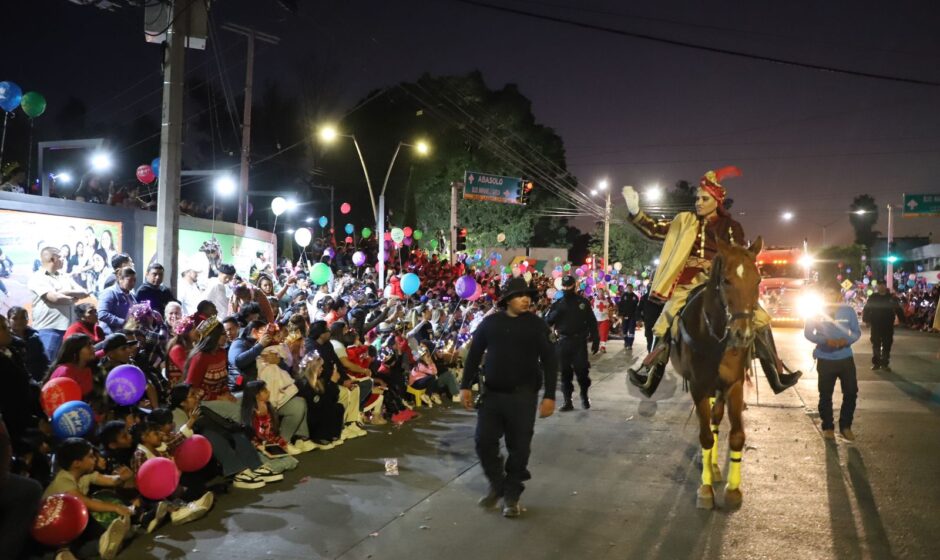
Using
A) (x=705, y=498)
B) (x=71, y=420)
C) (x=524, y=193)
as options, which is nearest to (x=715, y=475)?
(x=705, y=498)

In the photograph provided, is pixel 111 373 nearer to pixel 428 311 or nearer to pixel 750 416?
pixel 428 311

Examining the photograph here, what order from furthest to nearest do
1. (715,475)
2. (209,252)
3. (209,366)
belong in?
(209,252) < (209,366) < (715,475)

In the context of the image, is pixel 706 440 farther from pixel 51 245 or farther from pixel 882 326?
pixel 882 326

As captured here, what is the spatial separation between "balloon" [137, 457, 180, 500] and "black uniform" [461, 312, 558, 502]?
2568 millimetres

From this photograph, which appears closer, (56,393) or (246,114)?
(56,393)

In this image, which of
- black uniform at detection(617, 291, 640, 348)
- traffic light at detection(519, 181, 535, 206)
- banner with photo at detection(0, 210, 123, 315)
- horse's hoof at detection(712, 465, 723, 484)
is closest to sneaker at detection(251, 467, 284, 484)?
horse's hoof at detection(712, 465, 723, 484)

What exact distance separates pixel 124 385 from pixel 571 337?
710 cm

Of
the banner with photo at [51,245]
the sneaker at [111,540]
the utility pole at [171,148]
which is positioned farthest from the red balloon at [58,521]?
the banner with photo at [51,245]

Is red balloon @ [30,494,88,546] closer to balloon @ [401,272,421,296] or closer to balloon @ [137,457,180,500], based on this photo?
balloon @ [137,457,180,500]

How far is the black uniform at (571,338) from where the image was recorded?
11.7 m

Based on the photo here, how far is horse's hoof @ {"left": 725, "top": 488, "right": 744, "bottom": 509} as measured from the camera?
6355mm

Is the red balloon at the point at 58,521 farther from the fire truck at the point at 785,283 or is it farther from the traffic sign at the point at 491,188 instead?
the fire truck at the point at 785,283

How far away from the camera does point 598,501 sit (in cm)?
656

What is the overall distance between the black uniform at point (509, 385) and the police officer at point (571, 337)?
16.9 ft
